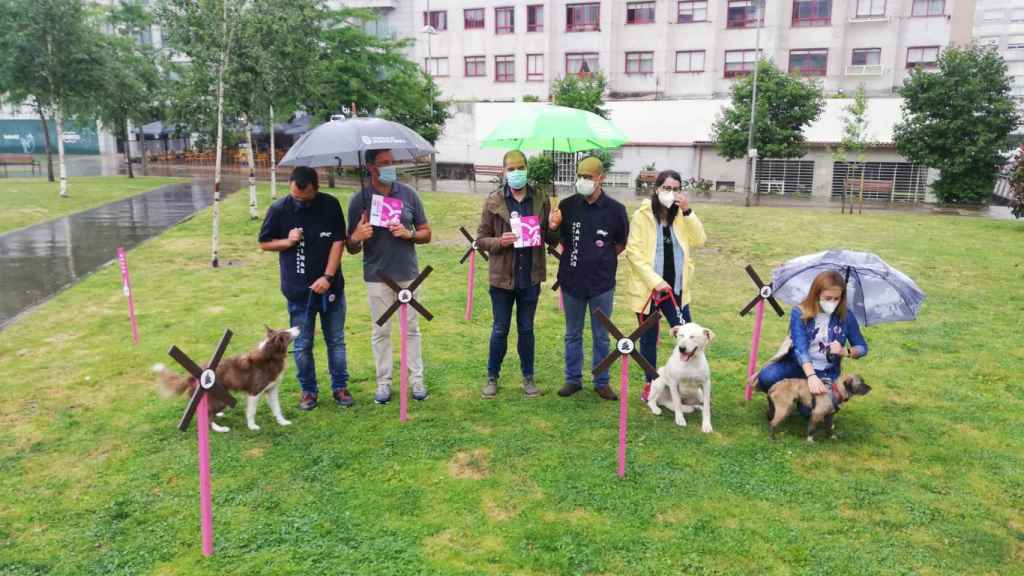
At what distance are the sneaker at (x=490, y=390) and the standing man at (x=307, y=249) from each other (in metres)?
1.57

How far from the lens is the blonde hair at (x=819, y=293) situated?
5.95m

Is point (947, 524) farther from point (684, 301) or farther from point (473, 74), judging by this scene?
point (473, 74)

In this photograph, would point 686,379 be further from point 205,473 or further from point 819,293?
point 205,473

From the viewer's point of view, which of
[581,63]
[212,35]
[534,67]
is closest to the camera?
[212,35]

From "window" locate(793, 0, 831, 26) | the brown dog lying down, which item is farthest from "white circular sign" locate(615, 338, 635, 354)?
"window" locate(793, 0, 831, 26)

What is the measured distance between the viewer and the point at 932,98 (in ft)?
97.7

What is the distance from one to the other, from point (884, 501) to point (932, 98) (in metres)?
30.4

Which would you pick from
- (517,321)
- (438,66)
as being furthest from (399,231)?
(438,66)

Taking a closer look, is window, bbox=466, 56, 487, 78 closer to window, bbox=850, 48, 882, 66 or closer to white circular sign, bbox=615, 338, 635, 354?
window, bbox=850, 48, 882, 66

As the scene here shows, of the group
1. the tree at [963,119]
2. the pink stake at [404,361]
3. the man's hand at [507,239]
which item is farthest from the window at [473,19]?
the pink stake at [404,361]

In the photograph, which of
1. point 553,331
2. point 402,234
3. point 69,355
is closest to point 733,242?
point 553,331

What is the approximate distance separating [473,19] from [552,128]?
4530 centimetres

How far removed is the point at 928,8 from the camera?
41.2 metres

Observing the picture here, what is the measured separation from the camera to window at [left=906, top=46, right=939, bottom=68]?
41.7 metres
